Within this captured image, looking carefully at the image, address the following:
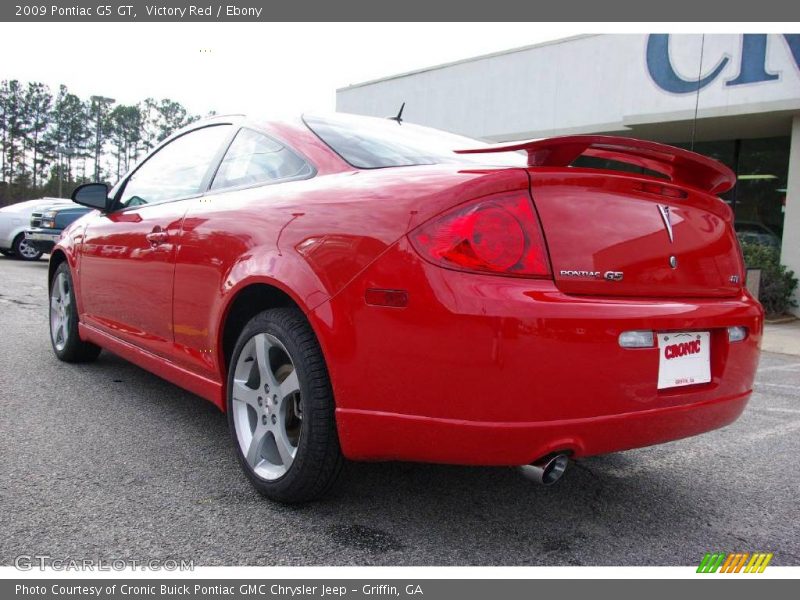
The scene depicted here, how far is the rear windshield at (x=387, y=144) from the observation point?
2.53 metres

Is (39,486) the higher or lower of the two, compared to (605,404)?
lower

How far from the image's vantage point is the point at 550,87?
44.3 ft

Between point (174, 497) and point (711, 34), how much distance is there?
11.3 meters

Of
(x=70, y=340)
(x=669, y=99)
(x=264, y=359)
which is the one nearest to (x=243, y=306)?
(x=264, y=359)

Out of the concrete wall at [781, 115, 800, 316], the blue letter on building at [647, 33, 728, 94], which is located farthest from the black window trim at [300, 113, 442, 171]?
the blue letter on building at [647, 33, 728, 94]

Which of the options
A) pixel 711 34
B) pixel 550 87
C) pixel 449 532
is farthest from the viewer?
pixel 550 87

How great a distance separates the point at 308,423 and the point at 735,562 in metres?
1.47

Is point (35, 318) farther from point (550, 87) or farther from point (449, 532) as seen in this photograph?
point (550, 87)

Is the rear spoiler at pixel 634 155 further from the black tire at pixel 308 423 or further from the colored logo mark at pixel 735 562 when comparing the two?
the colored logo mark at pixel 735 562

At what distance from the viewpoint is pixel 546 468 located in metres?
2.04

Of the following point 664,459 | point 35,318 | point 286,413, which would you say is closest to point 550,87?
point 35,318

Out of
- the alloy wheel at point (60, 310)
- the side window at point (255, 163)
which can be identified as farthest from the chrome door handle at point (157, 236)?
the alloy wheel at point (60, 310)

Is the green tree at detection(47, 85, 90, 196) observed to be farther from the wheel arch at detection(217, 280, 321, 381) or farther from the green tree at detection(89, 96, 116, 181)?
the wheel arch at detection(217, 280, 321, 381)

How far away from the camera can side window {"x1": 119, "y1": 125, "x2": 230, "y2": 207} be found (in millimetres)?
3344
